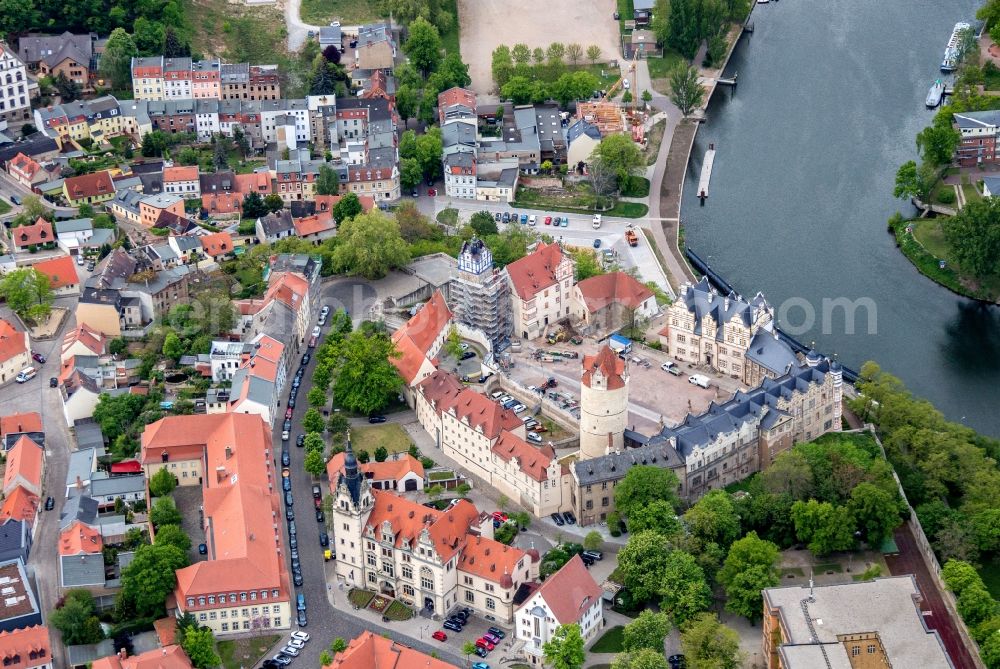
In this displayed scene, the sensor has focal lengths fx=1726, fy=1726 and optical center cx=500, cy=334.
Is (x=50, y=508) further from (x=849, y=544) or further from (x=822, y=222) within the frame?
(x=822, y=222)

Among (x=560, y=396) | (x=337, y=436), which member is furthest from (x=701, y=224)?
(x=337, y=436)

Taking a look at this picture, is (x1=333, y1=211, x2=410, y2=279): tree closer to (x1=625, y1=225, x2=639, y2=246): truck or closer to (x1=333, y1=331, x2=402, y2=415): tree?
(x1=333, y1=331, x2=402, y2=415): tree

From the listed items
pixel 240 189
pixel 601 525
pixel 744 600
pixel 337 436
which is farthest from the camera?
pixel 240 189

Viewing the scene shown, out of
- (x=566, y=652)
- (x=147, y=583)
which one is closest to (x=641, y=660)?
(x=566, y=652)

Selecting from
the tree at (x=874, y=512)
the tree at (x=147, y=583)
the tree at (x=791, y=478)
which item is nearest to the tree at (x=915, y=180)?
the tree at (x=791, y=478)

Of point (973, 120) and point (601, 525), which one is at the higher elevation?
point (973, 120)

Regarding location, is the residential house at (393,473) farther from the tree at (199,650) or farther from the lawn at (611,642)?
the lawn at (611,642)

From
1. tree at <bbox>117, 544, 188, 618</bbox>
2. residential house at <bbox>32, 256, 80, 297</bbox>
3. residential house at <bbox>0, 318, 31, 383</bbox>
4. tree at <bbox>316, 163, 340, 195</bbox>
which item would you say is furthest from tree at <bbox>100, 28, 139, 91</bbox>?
tree at <bbox>117, 544, 188, 618</bbox>
